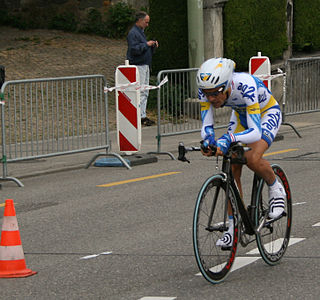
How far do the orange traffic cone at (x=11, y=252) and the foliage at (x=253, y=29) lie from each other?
1337 centimetres

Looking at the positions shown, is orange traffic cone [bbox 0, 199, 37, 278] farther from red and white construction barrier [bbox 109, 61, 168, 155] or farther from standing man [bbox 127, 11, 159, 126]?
standing man [bbox 127, 11, 159, 126]

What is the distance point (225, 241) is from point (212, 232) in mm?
113

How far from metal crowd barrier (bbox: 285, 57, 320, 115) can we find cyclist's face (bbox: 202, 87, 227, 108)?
10.6m

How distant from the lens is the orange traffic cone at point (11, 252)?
6.89 m

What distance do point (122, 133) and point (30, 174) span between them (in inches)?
60.7

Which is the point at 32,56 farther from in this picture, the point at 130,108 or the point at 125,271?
the point at 125,271

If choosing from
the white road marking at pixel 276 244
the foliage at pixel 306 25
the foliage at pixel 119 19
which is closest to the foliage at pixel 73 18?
the foliage at pixel 119 19

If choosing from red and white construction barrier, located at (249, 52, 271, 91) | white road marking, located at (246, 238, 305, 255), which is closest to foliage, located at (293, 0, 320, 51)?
red and white construction barrier, located at (249, 52, 271, 91)

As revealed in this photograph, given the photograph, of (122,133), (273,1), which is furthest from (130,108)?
(273,1)

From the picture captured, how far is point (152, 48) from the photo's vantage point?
17.1 m

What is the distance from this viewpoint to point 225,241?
254 inches

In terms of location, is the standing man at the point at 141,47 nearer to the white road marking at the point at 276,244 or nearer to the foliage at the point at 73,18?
the white road marking at the point at 276,244

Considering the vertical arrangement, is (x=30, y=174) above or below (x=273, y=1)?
below

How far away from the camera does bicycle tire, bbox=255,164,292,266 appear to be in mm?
6832
